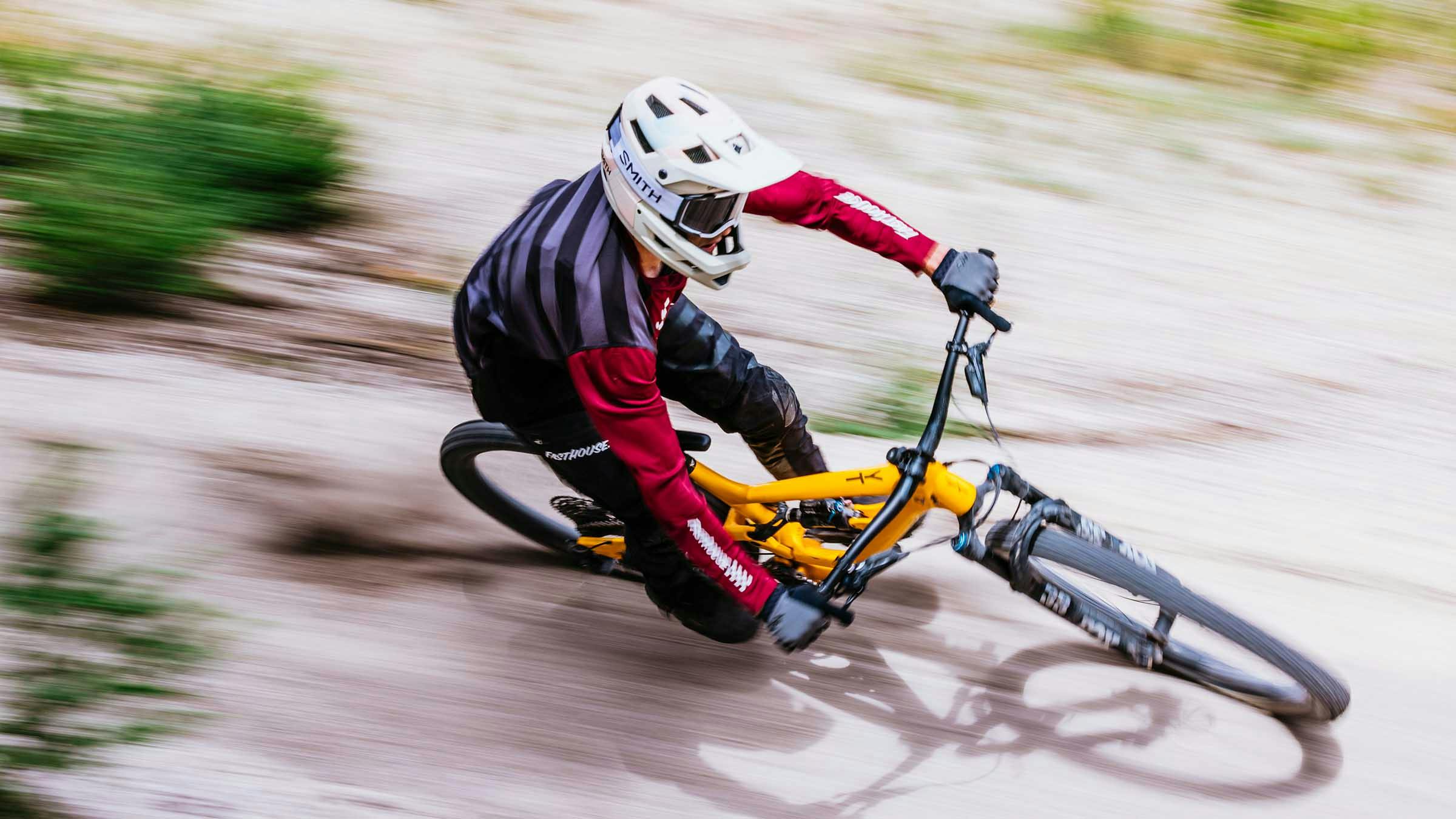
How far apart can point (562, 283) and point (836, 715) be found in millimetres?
1845

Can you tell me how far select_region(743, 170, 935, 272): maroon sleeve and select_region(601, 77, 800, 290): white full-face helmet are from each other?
1.96 feet

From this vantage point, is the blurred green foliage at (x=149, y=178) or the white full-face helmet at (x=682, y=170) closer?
the white full-face helmet at (x=682, y=170)

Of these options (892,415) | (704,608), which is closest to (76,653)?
(704,608)

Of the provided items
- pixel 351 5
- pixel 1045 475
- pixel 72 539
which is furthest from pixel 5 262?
pixel 1045 475

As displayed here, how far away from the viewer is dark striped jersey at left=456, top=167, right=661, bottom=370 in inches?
121

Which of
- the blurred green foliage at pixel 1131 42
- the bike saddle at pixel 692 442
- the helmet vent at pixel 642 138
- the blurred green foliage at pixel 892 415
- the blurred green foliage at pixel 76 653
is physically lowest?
the blurred green foliage at pixel 76 653

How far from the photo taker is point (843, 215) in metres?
3.84

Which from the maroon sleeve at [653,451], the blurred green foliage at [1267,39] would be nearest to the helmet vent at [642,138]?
the maroon sleeve at [653,451]

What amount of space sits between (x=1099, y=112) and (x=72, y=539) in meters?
6.78

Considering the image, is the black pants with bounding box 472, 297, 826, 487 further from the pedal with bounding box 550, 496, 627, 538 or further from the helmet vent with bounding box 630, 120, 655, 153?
the helmet vent with bounding box 630, 120, 655, 153

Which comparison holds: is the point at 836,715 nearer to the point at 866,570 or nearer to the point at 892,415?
the point at 866,570

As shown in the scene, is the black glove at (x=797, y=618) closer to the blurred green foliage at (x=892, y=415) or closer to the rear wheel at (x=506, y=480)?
the rear wheel at (x=506, y=480)

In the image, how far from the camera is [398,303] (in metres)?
5.86

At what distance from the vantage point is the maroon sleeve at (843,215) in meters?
3.76
